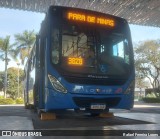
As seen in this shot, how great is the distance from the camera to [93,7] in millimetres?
20984

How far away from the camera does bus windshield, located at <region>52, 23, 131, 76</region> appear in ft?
28.5

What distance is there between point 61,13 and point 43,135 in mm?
3949

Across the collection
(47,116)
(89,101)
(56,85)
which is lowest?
(47,116)

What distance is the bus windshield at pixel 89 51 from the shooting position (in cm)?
867

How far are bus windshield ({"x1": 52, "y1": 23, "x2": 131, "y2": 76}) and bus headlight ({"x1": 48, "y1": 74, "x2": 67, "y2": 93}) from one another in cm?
37

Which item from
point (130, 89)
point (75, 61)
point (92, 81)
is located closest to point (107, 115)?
point (130, 89)

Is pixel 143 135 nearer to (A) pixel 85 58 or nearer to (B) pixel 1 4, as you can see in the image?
(A) pixel 85 58

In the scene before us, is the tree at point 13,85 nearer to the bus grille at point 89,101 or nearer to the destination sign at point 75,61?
the bus grille at point 89,101

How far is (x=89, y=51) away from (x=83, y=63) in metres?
0.38

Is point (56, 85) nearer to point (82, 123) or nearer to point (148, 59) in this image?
point (82, 123)

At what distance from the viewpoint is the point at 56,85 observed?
854 cm

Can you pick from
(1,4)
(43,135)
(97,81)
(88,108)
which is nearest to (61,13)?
(97,81)

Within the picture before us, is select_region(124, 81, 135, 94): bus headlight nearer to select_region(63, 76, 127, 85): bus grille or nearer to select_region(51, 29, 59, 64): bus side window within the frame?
select_region(63, 76, 127, 85): bus grille

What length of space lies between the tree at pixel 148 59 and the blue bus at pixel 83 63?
116 feet
